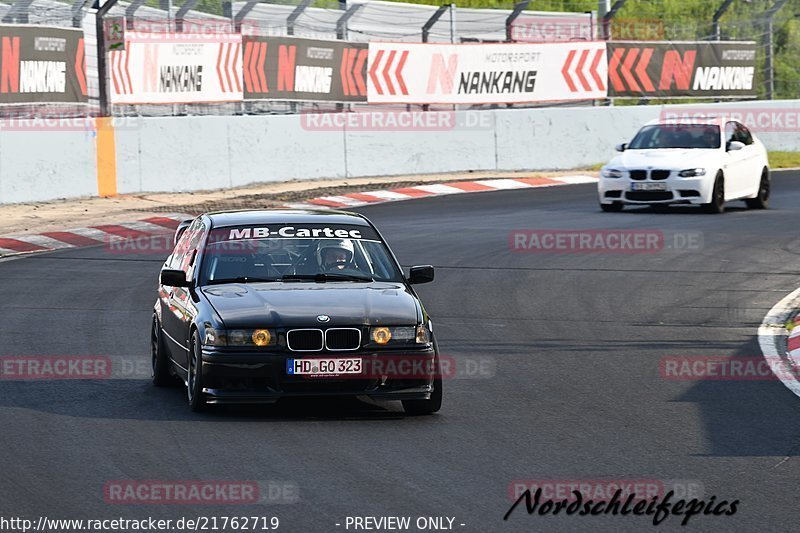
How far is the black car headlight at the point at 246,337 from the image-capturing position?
8.94 metres

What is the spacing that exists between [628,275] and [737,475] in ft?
31.8

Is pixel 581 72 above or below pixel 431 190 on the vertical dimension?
above

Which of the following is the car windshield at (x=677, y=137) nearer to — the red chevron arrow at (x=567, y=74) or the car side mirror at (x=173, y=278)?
the red chevron arrow at (x=567, y=74)

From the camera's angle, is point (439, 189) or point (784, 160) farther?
point (784, 160)

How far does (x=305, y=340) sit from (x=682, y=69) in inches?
1137

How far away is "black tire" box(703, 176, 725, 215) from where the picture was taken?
23.6 m

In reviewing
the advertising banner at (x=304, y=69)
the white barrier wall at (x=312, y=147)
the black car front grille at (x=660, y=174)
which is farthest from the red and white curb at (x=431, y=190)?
the black car front grille at (x=660, y=174)

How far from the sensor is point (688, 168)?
23219 mm

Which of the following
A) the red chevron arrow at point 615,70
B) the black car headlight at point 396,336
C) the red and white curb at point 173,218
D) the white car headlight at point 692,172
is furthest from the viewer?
the red chevron arrow at point 615,70

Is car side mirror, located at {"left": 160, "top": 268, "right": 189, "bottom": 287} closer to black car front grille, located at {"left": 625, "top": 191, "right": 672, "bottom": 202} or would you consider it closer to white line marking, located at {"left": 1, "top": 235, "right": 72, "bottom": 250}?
white line marking, located at {"left": 1, "top": 235, "right": 72, "bottom": 250}

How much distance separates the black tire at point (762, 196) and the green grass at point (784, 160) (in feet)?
28.0

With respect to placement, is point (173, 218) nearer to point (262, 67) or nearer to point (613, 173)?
point (613, 173)

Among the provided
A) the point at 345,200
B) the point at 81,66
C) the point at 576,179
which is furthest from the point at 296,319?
the point at 576,179

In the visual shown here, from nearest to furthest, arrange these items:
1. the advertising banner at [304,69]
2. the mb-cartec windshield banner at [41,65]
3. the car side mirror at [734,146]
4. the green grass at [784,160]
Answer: the car side mirror at [734,146], the mb-cartec windshield banner at [41,65], the advertising banner at [304,69], the green grass at [784,160]
